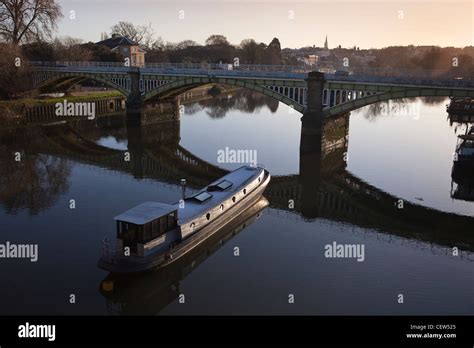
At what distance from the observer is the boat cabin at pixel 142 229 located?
20.5 metres

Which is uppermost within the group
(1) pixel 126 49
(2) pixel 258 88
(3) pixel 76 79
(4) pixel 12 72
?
(1) pixel 126 49

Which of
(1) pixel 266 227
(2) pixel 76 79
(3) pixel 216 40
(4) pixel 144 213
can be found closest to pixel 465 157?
(1) pixel 266 227

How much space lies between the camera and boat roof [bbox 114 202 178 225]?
2053 centimetres

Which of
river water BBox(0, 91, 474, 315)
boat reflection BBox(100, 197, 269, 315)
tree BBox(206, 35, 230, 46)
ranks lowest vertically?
boat reflection BBox(100, 197, 269, 315)

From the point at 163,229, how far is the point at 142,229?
1419 mm

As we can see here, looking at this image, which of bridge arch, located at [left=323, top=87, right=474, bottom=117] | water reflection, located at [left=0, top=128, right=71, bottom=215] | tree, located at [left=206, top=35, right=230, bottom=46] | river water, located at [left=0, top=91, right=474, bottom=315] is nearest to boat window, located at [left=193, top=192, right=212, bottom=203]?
river water, located at [left=0, top=91, right=474, bottom=315]

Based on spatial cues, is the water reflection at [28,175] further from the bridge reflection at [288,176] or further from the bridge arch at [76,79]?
the bridge arch at [76,79]

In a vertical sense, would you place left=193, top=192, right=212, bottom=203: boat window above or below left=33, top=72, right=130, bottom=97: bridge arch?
below

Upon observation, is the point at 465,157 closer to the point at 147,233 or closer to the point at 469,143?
the point at 469,143

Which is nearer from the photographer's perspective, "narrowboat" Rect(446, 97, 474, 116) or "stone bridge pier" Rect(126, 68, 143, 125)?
"stone bridge pier" Rect(126, 68, 143, 125)

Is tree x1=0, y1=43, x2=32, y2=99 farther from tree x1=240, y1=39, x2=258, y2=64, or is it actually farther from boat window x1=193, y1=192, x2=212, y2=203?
tree x1=240, y1=39, x2=258, y2=64

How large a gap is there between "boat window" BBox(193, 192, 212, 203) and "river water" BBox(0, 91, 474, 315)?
2526 millimetres

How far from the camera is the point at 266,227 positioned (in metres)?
27.6

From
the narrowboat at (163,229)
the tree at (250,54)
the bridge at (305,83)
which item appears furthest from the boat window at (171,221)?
the tree at (250,54)
